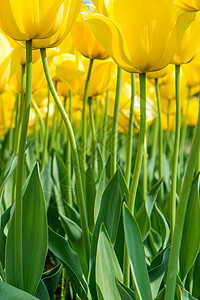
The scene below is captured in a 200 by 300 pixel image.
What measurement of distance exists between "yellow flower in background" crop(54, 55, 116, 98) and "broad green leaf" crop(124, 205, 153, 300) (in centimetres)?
45

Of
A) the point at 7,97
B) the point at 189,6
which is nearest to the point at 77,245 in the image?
the point at 189,6

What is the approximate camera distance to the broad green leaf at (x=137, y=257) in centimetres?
58

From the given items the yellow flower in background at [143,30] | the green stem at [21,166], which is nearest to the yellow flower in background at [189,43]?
the yellow flower in background at [143,30]

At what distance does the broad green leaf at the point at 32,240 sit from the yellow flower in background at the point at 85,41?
0.27m

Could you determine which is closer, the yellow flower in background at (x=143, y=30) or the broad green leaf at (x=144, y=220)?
the yellow flower in background at (x=143, y=30)

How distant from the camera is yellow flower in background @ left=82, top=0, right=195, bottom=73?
0.55 meters

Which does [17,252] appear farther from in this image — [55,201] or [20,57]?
[55,201]

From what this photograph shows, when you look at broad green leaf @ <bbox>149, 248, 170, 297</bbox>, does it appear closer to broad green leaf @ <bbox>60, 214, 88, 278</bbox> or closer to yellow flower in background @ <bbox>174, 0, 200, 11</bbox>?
broad green leaf @ <bbox>60, 214, 88, 278</bbox>

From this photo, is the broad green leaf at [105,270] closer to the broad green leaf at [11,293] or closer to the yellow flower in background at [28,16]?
the broad green leaf at [11,293]

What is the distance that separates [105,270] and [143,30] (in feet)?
1.06

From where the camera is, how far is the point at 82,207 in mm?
687

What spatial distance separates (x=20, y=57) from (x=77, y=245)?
14.5 inches

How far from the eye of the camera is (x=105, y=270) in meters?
0.62

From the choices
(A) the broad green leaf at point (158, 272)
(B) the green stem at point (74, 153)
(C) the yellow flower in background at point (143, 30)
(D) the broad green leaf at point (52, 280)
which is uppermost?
(C) the yellow flower in background at point (143, 30)
